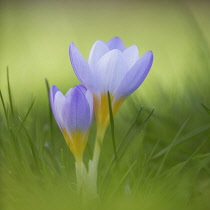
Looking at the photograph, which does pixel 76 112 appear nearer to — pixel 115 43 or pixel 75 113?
pixel 75 113

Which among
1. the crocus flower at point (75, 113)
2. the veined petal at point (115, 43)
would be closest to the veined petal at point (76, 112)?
the crocus flower at point (75, 113)

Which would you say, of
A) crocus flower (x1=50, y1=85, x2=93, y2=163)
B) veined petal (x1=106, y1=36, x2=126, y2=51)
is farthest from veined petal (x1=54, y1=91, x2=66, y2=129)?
veined petal (x1=106, y1=36, x2=126, y2=51)

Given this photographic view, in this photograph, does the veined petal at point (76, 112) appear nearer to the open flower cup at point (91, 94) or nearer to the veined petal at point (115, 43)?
the open flower cup at point (91, 94)

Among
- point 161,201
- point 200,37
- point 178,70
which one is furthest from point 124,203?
point 178,70

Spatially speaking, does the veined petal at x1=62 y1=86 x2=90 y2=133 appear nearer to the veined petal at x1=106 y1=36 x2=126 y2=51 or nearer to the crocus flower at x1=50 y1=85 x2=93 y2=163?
the crocus flower at x1=50 y1=85 x2=93 y2=163

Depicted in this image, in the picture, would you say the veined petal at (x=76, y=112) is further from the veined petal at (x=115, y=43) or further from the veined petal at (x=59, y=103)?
the veined petal at (x=115, y=43)

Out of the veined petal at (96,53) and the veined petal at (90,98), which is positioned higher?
the veined petal at (96,53)
